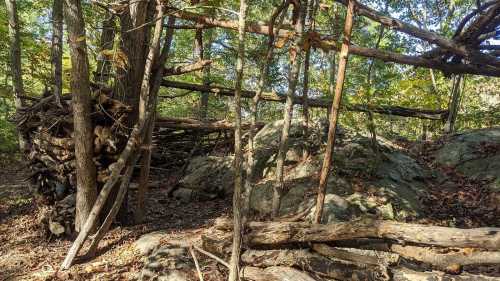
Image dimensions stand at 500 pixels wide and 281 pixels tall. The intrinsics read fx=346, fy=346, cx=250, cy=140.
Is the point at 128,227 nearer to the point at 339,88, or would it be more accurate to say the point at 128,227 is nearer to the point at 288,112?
the point at 288,112

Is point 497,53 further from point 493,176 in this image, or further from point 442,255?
point 442,255

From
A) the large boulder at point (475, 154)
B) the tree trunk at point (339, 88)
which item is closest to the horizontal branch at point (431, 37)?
the tree trunk at point (339, 88)

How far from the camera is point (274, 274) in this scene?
4359 millimetres

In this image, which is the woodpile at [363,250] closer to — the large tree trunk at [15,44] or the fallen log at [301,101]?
the fallen log at [301,101]

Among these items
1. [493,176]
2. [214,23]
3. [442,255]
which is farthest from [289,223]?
[493,176]

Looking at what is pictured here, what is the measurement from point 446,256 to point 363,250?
0.98 metres

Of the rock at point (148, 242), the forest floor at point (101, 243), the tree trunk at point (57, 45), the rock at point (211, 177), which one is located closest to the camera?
the forest floor at point (101, 243)

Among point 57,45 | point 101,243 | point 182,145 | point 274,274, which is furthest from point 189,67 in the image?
point 57,45

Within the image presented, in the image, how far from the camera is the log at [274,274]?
423 centimetres

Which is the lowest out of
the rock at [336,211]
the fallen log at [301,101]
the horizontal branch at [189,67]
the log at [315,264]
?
the log at [315,264]

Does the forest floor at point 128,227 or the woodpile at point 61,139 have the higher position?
the woodpile at point 61,139

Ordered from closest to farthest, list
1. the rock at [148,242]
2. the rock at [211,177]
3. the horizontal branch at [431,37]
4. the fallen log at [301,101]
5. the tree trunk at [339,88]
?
the tree trunk at [339,88], the rock at [148,242], the horizontal branch at [431,37], the fallen log at [301,101], the rock at [211,177]

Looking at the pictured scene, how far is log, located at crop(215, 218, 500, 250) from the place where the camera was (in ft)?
13.5

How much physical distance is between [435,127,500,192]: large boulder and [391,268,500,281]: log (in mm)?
4513
